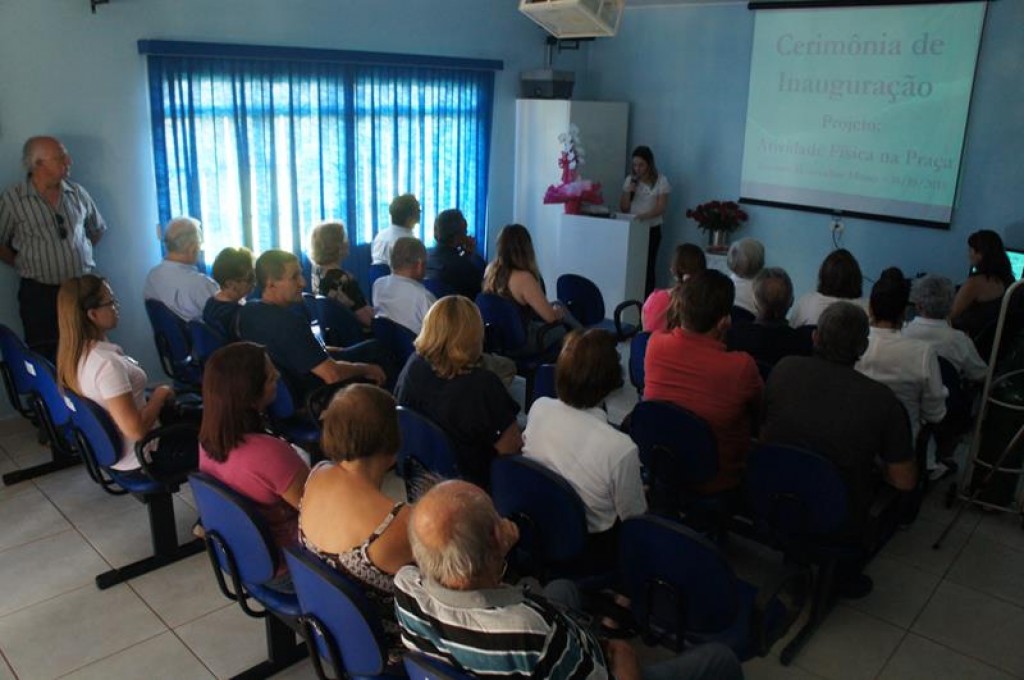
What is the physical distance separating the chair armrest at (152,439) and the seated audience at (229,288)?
80cm

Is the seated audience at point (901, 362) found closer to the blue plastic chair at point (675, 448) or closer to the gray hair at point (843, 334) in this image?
the gray hair at point (843, 334)

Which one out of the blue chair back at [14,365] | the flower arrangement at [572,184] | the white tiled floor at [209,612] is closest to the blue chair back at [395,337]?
the white tiled floor at [209,612]

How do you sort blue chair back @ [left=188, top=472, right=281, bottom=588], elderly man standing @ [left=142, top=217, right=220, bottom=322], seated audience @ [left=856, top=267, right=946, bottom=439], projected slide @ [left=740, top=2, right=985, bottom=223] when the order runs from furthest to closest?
projected slide @ [left=740, top=2, right=985, bottom=223], elderly man standing @ [left=142, top=217, right=220, bottom=322], seated audience @ [left=856, top=267, right=946, bottom=439], blue chair back @ [left=188, top=472, right=281, bottom=588]

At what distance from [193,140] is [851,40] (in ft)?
16.0

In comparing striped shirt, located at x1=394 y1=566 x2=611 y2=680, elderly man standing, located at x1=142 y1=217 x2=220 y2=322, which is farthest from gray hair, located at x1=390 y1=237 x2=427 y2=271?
striped shirt, located at x1=394 y1=566 x2=611 y2=680

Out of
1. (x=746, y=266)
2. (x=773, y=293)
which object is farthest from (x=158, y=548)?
(x=746, y=266)

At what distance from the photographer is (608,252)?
22.9 feet

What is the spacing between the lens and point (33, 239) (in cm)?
451

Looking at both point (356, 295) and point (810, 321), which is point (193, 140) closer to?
point (356, 295)

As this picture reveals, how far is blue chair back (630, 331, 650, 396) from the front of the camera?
4.09 meters

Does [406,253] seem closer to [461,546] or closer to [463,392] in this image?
[463,392]

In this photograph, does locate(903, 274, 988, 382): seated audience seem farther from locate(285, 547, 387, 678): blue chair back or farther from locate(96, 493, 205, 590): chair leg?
locate(96, 493, 205, 590): chair leg

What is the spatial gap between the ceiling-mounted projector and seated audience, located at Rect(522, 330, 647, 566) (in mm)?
2151

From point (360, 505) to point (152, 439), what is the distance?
1.40 metres
